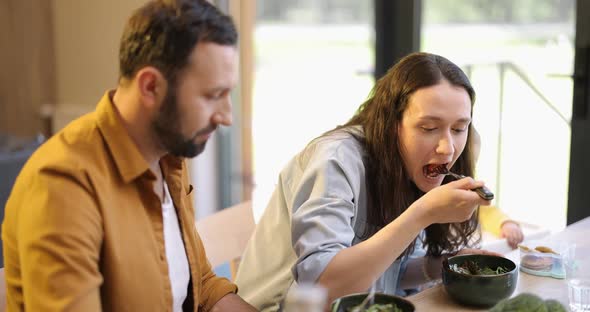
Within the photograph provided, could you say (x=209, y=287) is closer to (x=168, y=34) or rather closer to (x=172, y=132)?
(x=172, y=132)

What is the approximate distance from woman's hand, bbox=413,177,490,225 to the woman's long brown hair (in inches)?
7.1

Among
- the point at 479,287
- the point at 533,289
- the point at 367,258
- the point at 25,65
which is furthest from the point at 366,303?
the point at 25,65

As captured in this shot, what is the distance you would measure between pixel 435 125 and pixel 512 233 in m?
0.58

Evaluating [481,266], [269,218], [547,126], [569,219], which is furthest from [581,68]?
[269,218]

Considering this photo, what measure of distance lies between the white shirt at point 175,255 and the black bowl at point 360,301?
1.00ft

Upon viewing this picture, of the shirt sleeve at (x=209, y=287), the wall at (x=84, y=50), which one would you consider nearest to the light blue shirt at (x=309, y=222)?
the shirt sleeve at (x=209, y=287)

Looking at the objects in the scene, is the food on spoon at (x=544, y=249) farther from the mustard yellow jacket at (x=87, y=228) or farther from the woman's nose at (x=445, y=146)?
the mustard yellow jacket at (x=87, y=228)

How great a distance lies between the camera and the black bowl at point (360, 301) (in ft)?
4.00

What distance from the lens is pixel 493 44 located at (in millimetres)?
3205

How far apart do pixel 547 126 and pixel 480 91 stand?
348 mm

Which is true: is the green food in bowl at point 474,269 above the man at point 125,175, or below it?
below

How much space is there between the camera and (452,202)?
140 cm

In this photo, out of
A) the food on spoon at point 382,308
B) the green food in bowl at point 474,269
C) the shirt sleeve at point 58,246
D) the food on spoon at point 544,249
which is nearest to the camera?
the shirt sleeve at point 58,246

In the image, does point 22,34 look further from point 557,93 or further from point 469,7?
point 557,93
